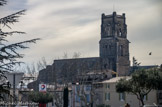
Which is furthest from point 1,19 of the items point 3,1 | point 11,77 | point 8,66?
point 11,77

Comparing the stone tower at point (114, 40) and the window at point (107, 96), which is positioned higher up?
the stone tower at point (114, 40)

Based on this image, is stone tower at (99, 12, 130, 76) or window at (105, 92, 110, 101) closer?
window at (105, 92, 110, 101)

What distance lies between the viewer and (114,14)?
137000mm

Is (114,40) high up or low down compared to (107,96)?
up

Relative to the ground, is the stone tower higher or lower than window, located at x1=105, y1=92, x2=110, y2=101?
higher

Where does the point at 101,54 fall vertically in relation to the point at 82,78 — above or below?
above

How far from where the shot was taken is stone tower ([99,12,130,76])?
136 metres

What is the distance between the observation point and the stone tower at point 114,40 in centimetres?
13562

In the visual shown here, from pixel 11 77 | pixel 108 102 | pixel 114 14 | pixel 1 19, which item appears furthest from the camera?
pixel 114 14

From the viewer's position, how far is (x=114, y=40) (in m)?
137

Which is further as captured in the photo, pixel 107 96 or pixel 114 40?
pixel 114 40

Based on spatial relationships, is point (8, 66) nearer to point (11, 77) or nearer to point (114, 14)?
point (11, 77)

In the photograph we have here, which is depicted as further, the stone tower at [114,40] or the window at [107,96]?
the stone tower at [114,40]

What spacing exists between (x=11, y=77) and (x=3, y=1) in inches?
186
